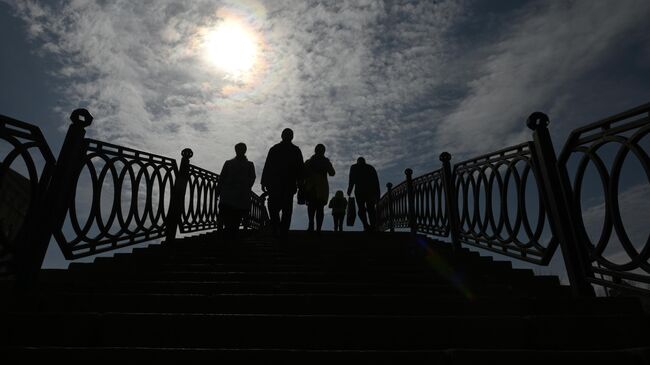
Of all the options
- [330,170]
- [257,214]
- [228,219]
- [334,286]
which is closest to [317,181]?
[330,170]

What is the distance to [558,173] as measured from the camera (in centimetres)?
332

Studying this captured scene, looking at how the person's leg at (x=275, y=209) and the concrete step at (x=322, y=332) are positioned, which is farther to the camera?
the person's leg at (x=275, y=209)

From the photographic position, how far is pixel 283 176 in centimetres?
630

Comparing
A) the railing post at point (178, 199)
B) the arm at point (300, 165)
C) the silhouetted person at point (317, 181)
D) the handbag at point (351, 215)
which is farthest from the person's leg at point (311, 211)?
the handbag at point (351, 215)

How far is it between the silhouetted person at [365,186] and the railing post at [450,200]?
10.0ft

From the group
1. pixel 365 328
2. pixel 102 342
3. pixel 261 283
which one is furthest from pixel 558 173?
pixel 102 342

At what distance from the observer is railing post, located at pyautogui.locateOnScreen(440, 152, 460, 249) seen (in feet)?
17.6

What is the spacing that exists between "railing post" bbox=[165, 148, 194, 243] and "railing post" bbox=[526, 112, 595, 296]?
203 inches

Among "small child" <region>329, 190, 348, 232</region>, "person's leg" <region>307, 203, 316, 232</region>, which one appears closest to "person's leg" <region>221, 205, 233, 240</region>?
"person's leg" <region>307, 203, 316, 232</region>

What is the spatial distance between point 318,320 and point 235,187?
4432 mm

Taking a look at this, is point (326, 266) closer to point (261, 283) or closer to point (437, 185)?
point (261, 283)

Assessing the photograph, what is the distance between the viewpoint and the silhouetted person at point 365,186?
8750mm

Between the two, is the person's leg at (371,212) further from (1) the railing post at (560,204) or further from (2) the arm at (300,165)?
(1) the railing post at (560,204)

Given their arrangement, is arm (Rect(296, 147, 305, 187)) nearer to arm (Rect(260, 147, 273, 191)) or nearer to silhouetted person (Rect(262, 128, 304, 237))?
silhouetted person (Rect(262, 128, 304, 237))
